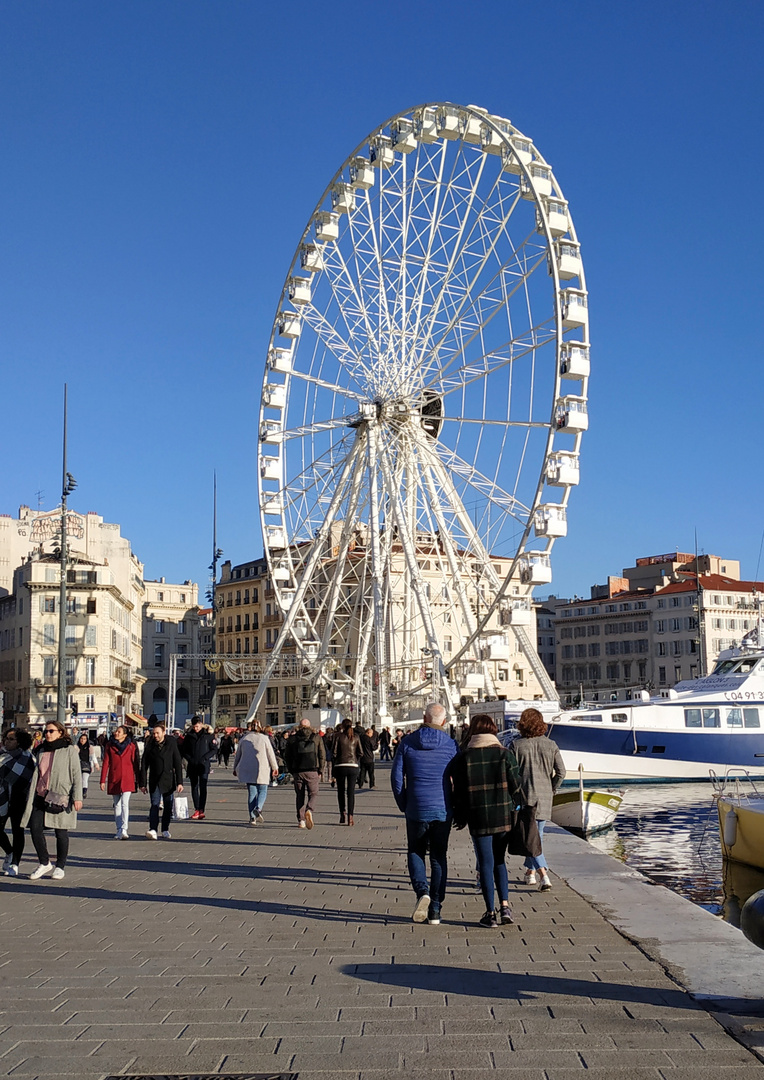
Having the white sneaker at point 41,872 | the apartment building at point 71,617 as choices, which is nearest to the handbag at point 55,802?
the white sneaker at point 41,872

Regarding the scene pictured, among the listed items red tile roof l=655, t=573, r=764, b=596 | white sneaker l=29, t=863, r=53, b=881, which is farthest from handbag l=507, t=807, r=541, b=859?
red tile roof l=655, t=573, r=764, b=596

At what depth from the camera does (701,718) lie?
126ft

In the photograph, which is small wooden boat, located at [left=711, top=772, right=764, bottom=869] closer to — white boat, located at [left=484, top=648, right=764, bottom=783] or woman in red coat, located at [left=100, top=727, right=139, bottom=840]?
woman in red coat, located at [left=100, top=727, right=139, bottom=840]

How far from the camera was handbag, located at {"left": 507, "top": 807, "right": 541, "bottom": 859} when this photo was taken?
11.0 m

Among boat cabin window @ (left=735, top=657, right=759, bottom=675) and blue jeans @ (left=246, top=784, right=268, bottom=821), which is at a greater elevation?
boat cabin window @ (left=735, top=657, right=759, bottom=675)

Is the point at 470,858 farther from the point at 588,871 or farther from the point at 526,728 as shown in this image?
the point at 526,728

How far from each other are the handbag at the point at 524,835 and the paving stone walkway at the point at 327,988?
488 mm

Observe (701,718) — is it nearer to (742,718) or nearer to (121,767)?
(742,718)

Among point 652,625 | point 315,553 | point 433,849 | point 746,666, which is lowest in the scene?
point 433,849

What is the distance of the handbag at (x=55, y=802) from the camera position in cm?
1353

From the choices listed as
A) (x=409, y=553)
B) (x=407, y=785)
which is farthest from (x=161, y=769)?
(x=409, y=553)

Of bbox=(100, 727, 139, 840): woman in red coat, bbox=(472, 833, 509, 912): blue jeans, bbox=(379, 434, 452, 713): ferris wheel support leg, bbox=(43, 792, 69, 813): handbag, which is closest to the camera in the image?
bbox=(472, 833, 509, 912): blue jeans

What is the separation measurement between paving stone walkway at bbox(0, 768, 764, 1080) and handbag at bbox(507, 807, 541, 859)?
488 mm

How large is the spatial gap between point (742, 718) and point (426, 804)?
100 feet
